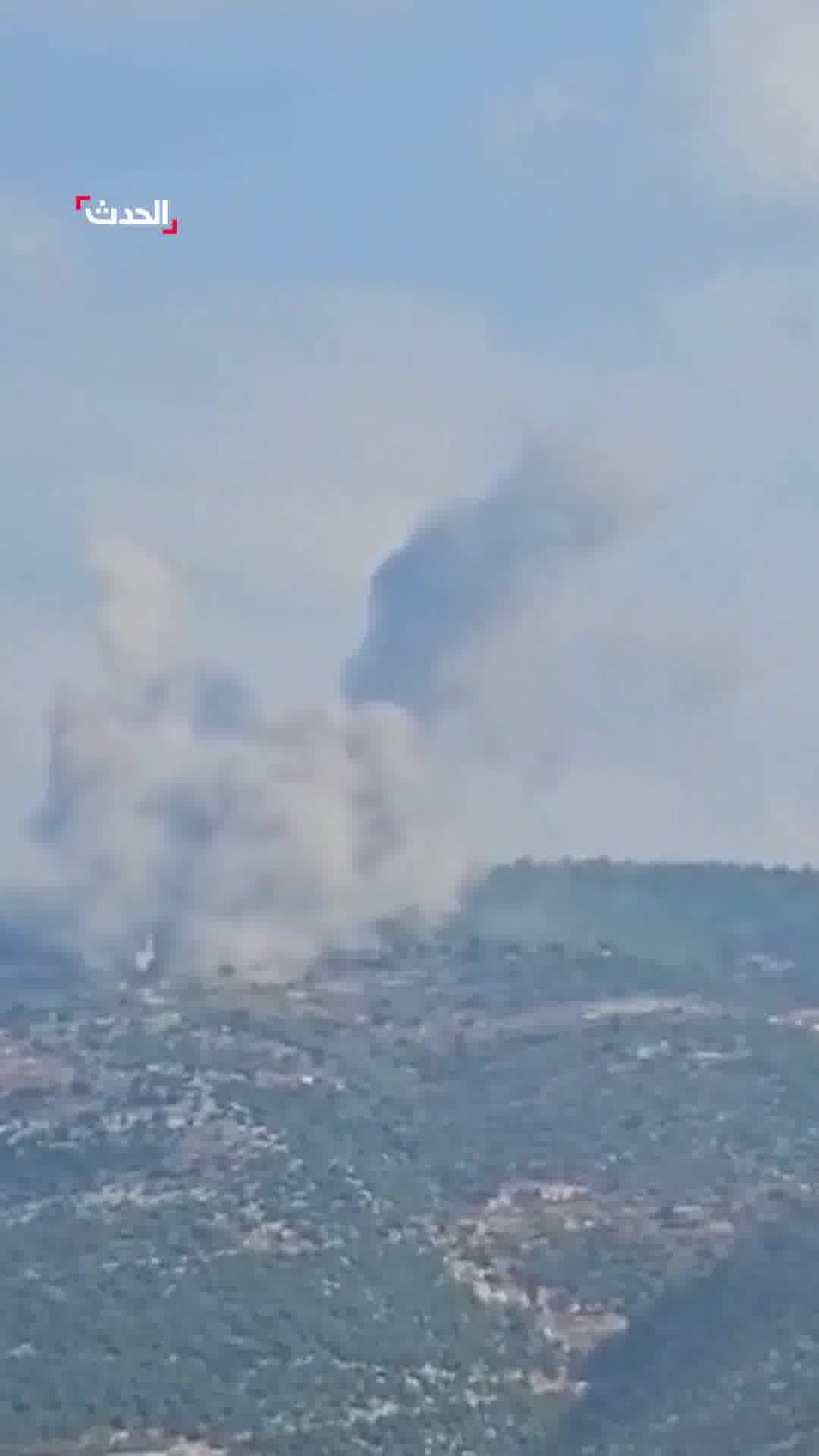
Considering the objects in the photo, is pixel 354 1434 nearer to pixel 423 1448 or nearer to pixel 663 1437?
pixel 423 1448

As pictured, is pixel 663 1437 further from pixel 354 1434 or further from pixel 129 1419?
pixel 129 1419

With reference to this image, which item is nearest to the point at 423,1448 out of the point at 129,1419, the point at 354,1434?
the point at 354,1434

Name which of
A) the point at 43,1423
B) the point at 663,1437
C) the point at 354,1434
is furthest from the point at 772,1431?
the point at 43,1423

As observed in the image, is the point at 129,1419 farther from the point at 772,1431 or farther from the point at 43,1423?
the point at 772,1431

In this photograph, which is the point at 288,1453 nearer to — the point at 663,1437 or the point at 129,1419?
the point at 129,1419

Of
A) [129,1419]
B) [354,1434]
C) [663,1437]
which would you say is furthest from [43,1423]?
[663,1437]
